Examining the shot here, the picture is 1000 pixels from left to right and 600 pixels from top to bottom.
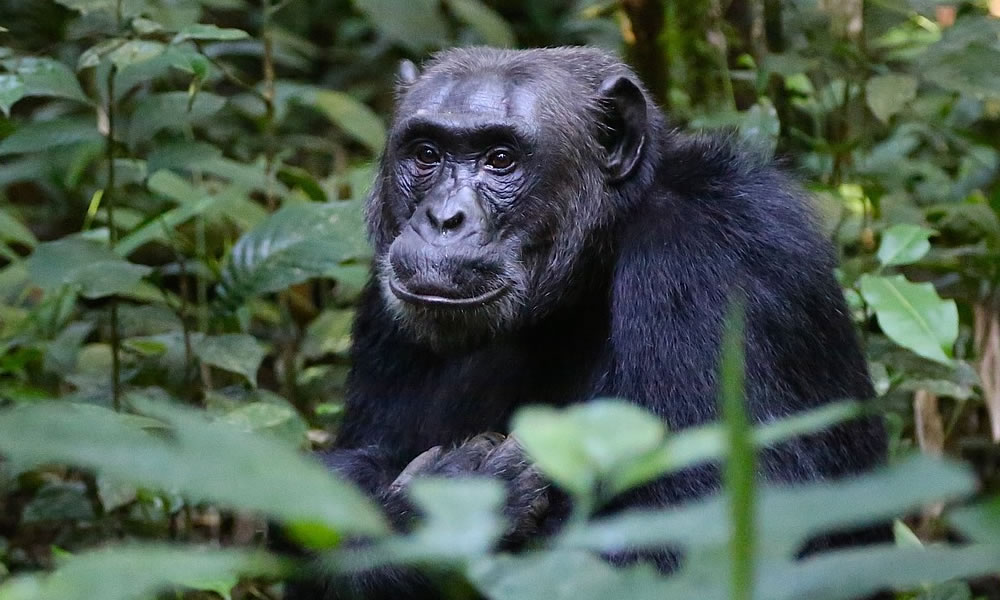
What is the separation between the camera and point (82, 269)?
5344 mm

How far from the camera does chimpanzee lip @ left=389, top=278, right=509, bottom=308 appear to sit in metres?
4.40

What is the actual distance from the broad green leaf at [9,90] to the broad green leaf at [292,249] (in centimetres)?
129

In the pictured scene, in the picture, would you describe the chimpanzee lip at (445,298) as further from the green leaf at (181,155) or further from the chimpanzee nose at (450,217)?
the green leaf at (181,155)

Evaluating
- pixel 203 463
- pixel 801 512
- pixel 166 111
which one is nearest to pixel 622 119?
pixel 166 111

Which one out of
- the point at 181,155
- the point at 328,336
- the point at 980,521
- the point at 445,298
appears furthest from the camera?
the point at 328,336

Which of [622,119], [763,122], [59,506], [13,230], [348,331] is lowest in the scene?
[59,506]

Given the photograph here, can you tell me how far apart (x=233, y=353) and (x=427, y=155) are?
1410 mm

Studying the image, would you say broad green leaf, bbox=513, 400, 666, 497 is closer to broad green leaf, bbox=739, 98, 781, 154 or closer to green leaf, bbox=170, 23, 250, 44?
green leaf, bbox=170, 23, 250, 44

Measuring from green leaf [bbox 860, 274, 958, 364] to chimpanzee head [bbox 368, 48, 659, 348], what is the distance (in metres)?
1.11

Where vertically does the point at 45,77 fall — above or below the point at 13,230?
above

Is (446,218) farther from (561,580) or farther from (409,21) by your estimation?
(409,21)

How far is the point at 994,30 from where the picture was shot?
580cm

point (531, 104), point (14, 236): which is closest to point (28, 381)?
point (14, 236)

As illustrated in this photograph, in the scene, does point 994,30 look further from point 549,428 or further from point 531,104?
point 549,428
